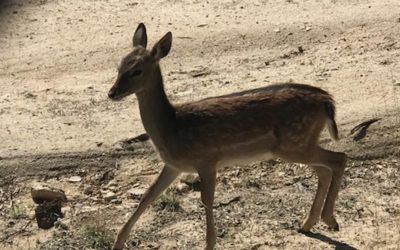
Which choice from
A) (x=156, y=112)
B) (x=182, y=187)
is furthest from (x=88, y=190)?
(x=156, y=112)

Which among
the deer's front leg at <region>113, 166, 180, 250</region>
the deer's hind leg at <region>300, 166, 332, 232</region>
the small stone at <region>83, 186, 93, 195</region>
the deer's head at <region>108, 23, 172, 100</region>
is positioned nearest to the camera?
the deer's head at <region>108, 23, 172, 100</region>

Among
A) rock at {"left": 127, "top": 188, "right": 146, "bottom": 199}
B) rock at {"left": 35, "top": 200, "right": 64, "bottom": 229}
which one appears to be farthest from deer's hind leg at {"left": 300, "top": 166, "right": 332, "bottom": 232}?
rock at {"left": 35, "top": 200, "right": 64, "bottom": 229}

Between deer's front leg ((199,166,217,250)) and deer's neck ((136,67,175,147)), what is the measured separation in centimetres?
48

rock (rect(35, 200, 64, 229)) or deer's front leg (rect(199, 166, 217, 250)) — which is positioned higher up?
deer's front leg (rect(199, 166, 217, 250))

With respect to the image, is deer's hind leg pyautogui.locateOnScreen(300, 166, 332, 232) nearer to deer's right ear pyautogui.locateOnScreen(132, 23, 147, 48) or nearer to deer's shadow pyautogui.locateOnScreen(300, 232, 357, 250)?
deer's shadow pyautogui.locateOnScreen(300, 232, 357, 250)

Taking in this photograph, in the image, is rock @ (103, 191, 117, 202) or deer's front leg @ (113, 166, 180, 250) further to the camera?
rock @ (103, 191, 117, 202)

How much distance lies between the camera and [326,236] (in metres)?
7.54

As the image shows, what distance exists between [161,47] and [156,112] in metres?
0.58

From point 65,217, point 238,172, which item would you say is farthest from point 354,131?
point 65,217

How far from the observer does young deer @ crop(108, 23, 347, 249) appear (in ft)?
23.5

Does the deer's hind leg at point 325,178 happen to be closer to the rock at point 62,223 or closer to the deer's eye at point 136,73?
the deer's eye at point 136,73

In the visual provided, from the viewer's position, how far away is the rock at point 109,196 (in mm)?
8492

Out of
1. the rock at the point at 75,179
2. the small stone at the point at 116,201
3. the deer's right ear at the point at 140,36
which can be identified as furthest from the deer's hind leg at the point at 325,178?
the rock at the point at 75,179

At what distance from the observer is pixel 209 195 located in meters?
7.18
